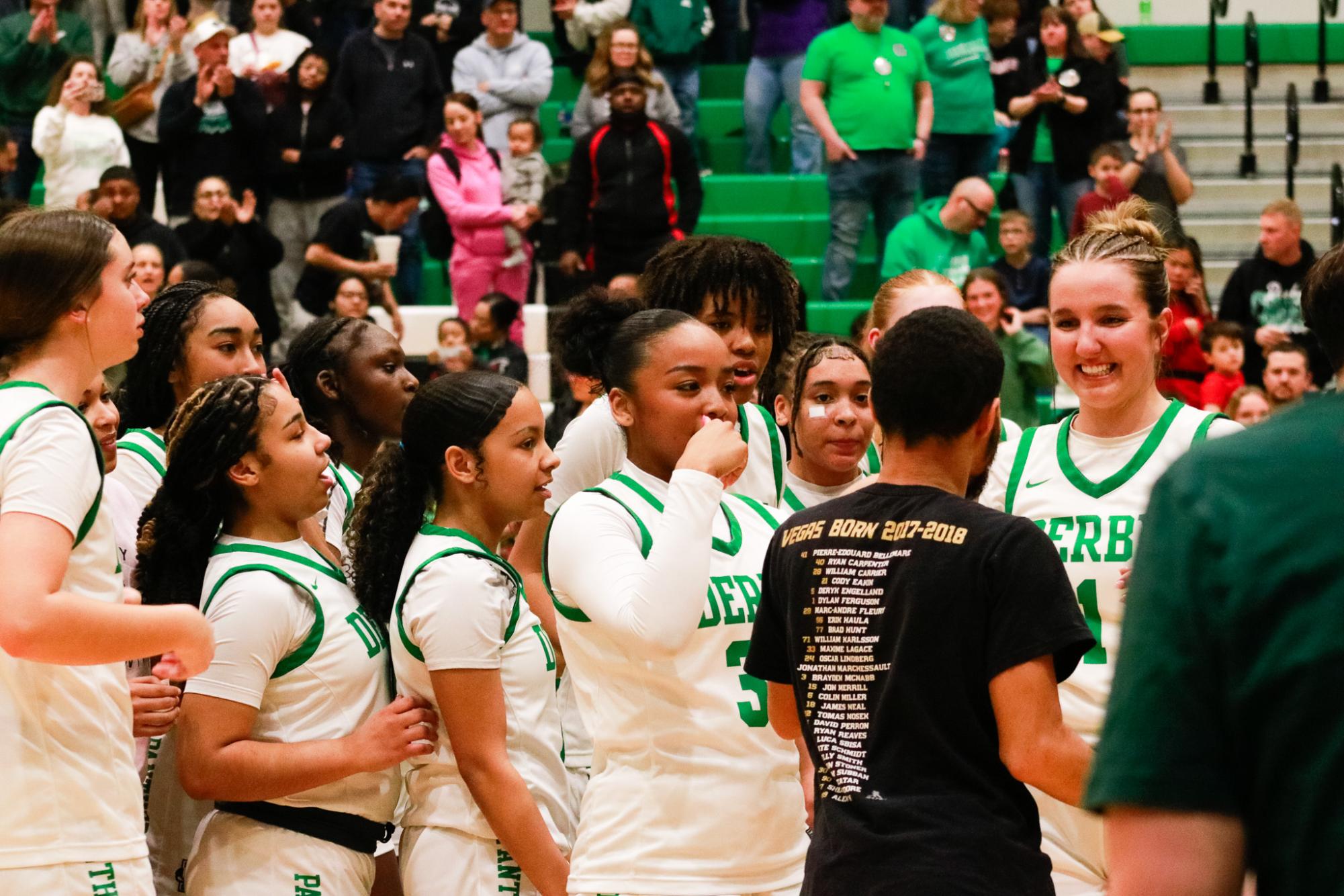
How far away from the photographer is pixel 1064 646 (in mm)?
2260

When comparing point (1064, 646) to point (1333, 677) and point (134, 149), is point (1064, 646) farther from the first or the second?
point (134, 149)

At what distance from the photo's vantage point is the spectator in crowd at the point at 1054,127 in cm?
1096

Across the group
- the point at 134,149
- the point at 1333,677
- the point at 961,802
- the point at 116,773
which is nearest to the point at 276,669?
the point at 116,773

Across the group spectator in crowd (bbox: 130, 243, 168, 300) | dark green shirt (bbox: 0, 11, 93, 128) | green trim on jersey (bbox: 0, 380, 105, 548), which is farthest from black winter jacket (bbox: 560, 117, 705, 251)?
green trim on jersey (bbox: 0, 380, 105, 548)

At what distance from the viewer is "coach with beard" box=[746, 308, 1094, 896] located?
7.49 ft

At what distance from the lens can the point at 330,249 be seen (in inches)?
406

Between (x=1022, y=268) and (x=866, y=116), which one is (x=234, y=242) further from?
(x=1022, y=268)

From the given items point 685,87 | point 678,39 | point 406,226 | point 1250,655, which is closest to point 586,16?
point 678,39

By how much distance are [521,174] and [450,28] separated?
181 centimetres

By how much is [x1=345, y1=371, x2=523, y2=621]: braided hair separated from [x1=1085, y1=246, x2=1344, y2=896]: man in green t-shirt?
2263mm

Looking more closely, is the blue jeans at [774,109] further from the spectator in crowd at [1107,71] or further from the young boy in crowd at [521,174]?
the spectator in crowd at [1107,71]

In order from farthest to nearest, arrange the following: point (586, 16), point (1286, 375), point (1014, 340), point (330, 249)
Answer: point (586, 16)
point (330, 249)
point (1286, 375)
point (1014, 340)

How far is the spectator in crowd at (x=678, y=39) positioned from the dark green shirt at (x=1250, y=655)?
10.8 metres

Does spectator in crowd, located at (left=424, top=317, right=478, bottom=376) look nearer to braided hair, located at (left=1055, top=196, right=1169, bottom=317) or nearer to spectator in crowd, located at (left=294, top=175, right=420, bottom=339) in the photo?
spectator in crowd, located at (left=294, top=175, right=420, bottom=339)
